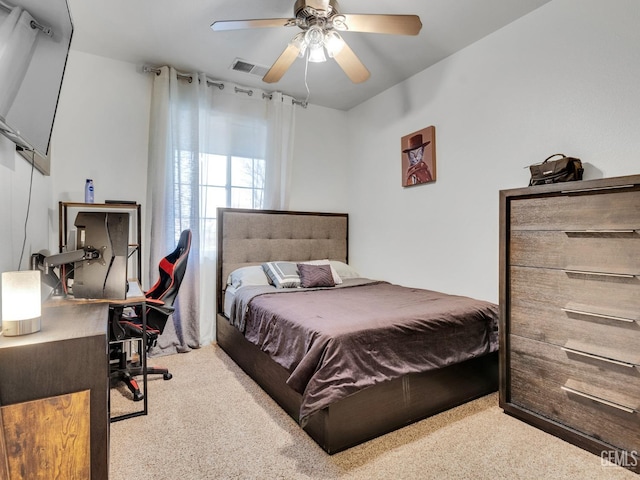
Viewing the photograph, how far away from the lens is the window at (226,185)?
132 inches

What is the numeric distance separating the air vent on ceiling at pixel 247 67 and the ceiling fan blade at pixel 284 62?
2.20 ft

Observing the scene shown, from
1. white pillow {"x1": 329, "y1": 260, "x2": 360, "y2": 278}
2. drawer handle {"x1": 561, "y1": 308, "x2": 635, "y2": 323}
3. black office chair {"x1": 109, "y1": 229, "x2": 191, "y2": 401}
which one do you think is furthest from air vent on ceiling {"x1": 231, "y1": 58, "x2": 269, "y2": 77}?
drawer handle {"x1": 561, "y1": 308, "x2": 635, "y2": 323}

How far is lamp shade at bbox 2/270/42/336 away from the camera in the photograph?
114 centimetres

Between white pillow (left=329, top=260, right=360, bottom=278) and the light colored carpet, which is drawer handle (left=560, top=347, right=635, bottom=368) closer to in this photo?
the light colored carpet

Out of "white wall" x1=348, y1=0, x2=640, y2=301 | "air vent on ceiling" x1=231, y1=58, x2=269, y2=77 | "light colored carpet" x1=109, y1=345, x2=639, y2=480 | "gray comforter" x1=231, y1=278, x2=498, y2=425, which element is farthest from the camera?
"air vent on ceiling" x1=231, y1=58, x2=269, y2=77

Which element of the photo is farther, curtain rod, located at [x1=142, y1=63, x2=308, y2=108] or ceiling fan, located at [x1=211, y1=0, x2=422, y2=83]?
curtain rod, located at [x1=142, y1=63, x2=308, y2=108]

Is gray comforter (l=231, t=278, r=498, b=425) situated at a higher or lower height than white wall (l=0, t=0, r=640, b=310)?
lower

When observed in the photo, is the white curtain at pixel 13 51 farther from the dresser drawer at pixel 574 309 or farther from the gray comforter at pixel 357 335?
the dresser drawer at pixel 574 309

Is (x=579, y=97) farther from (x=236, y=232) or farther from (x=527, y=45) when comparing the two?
(x=236, y=232)

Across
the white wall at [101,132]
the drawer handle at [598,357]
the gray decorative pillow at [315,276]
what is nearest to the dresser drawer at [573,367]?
the drawer handle at [598,357]

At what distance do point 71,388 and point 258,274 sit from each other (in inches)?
82.6

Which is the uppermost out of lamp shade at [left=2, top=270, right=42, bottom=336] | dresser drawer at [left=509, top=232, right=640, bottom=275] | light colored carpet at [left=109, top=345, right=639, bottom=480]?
dresser drawer at [left=509, top=232, right=640, bottom=275]

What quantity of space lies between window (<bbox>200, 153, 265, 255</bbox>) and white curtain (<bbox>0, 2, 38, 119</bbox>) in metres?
1.97

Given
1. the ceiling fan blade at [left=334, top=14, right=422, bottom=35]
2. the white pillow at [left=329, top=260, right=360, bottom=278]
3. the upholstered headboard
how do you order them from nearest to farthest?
the ceiling fan blade at [left=334, top=14, right=422, bottom=35] → the upholstered headboard → the white pillow at [left=329, top=260, right=360, bottom=278]
